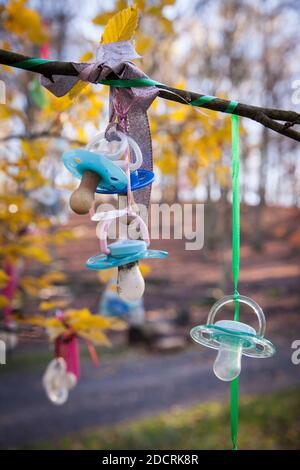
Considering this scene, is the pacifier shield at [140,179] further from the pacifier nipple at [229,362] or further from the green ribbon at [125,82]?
the pacifier nipple at [229,362]

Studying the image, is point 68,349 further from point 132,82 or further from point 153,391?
point 153,391

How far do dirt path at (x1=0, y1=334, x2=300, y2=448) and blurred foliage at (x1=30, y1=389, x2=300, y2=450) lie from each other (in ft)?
0.84

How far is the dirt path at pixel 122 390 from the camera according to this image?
4.29m

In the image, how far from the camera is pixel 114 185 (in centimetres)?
86

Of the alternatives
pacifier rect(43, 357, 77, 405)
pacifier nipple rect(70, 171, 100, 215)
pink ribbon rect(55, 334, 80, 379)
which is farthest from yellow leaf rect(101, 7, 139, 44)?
pacifier rect(43, 357, 77, 405)

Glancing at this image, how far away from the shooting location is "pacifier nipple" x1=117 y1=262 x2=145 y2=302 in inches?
34.2

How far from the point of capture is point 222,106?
871 mm

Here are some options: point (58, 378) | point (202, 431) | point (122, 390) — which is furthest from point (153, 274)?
point (58, 378)

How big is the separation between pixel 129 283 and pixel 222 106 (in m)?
0.37
